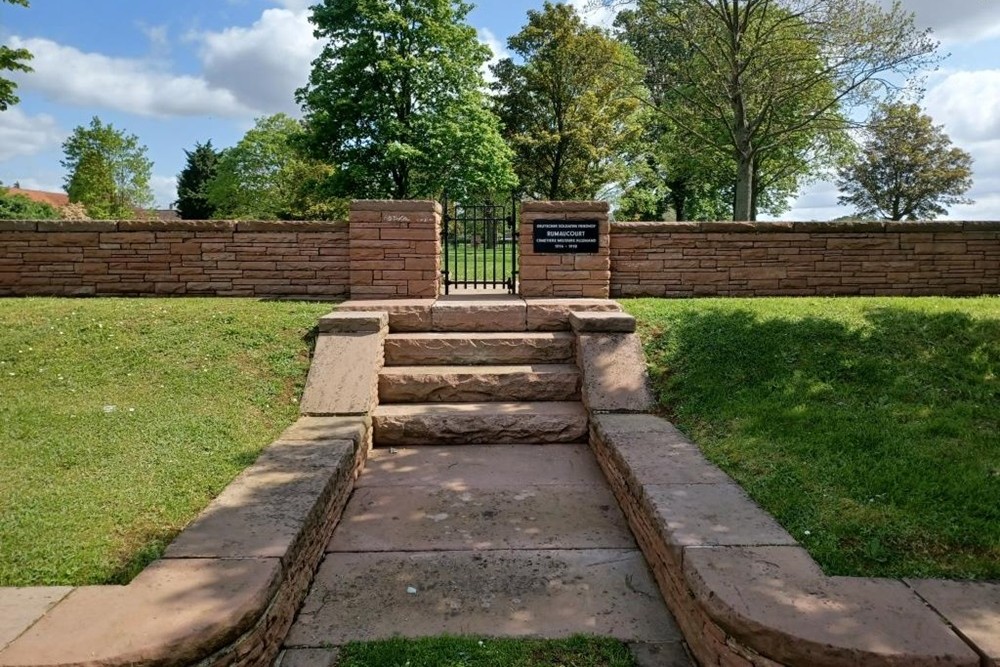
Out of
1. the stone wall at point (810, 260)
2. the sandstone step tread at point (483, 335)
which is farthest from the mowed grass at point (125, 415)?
the stone wall at point (810, 260)

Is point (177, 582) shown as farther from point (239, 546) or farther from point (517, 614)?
point (517, 614)

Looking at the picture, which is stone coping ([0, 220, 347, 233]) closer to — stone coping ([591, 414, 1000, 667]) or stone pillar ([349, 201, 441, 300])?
stone pillar ([349, 201, 441, 300])

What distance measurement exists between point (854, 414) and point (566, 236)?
13.4 feet

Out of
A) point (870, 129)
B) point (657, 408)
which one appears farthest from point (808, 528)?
point (870, 129)

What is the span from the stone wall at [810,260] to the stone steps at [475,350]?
236cm

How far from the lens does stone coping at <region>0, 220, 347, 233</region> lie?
8016 mm

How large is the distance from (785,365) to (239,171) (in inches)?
1438

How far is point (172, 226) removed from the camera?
814 centimetres

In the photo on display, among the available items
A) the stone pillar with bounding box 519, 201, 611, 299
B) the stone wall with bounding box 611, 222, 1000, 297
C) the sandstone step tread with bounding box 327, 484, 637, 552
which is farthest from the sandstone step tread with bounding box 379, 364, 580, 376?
the stone wall with bounding box 611, 222, 1000, 297

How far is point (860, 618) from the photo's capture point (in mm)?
2266

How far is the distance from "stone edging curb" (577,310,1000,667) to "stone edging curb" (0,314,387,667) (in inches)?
67.3

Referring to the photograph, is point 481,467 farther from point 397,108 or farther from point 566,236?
point 397,108

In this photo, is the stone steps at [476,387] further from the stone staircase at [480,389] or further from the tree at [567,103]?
the tree at [567,103]

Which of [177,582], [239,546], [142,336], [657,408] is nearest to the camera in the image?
[177,582]
